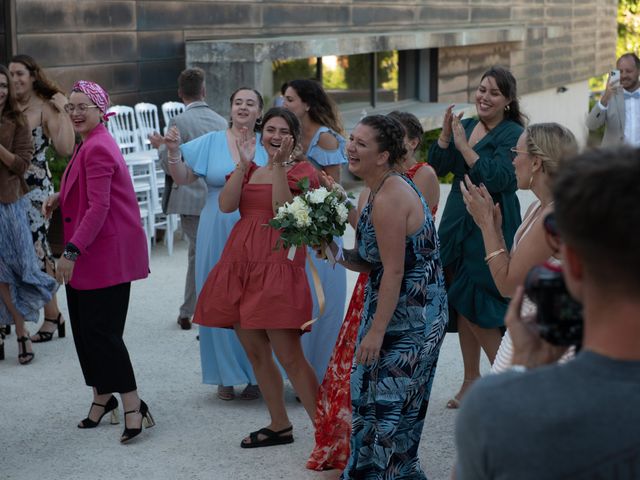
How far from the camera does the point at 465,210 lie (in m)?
5.81

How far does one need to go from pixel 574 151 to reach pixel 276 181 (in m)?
3.45

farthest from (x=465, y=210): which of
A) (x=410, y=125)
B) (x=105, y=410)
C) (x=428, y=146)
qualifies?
(x=428, y=146)

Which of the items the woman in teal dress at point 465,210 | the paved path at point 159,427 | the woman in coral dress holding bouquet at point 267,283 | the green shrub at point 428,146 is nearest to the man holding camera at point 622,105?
the paved path at point 159,427

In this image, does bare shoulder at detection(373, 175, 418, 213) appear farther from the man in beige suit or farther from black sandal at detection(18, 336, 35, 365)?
black sandal at detection(18, 336, 35, 365)

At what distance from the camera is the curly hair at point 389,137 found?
4453 mm

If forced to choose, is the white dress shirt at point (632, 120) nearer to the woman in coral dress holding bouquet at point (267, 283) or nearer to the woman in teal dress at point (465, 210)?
the woman in teal dress at point (465, 210)

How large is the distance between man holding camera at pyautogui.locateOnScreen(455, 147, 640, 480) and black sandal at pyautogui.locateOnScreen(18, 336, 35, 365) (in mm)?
5599

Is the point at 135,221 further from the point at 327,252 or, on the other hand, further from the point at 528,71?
the point at 528,71

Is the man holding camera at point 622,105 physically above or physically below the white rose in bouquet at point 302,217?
above

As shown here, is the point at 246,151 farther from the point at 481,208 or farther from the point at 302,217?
the point at 481,208

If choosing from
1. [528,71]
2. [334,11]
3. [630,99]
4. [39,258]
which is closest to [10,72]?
[39,258]

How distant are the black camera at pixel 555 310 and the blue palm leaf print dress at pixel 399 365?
251 cm

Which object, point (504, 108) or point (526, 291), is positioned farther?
point (504, 108)

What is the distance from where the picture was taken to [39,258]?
24.1 ft
